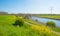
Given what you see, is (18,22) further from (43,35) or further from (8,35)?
(8,35)

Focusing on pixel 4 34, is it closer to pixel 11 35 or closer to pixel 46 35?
pixel 11 35

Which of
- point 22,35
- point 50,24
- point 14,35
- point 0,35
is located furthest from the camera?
point 50,24

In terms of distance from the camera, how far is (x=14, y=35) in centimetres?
1265

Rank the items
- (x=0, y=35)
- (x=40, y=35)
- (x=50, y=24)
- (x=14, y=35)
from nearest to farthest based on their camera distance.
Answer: (x=0, y=35), (x=14, y=35), (x=40, y=35), (x=50, y=24)

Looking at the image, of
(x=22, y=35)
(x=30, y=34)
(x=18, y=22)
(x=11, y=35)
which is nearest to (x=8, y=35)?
(x=11, y=35)

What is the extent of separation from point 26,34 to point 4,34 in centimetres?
263

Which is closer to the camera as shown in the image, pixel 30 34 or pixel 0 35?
pixel 0 35

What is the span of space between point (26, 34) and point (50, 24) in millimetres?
26162

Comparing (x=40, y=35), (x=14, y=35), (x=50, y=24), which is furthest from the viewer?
(x=50, y=24)

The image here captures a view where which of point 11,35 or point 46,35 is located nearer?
point 11,35

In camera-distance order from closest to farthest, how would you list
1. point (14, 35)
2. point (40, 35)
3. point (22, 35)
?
point (14, 35)
point (22, 35)
point (40, 35)

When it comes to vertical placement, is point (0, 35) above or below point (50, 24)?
above

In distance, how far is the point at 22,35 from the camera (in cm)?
1357

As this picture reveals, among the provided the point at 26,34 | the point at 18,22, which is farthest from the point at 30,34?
the point at 18,22
